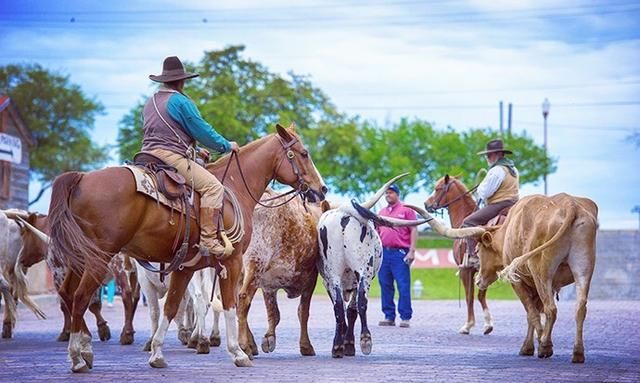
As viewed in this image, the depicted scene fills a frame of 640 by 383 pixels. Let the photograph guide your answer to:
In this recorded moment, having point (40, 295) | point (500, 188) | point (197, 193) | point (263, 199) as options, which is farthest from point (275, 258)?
point (40, 295)

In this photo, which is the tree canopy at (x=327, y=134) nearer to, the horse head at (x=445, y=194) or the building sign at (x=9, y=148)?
the building sign at (x=9, y=148)

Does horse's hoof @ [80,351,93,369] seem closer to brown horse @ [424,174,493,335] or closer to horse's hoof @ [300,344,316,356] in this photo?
horse's hoof @ [300,344,316,356]

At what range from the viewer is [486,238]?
1678 centimetres

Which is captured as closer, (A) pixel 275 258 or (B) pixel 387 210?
(A) pixel 275 258

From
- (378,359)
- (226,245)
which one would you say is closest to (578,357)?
(378,359)

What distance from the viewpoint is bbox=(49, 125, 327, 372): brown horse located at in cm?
1177

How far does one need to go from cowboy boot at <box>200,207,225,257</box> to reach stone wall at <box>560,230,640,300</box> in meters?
29.4

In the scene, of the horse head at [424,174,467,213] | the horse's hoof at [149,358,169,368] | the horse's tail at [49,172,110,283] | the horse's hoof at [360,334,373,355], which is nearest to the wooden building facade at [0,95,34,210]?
the horse head at [424,174,467,213]

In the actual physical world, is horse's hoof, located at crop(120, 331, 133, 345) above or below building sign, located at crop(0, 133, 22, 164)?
below

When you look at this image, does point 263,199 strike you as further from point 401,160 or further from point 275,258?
point 401,160

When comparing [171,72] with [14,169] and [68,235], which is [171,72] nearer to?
[68,235]

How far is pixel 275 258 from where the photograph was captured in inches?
571

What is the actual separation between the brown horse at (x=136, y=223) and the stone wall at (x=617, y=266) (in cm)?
2818

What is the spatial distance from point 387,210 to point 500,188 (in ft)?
10.4
